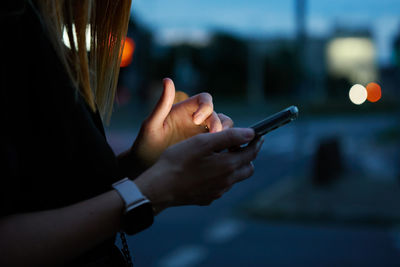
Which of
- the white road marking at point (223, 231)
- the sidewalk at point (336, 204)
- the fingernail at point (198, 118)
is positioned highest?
the fingernail at point (198, 118)

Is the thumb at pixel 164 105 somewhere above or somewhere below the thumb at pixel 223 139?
above

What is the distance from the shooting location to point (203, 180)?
0.92 m

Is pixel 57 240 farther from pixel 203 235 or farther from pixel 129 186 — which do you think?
pixel 203 235

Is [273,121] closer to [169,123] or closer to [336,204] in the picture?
[169,123]

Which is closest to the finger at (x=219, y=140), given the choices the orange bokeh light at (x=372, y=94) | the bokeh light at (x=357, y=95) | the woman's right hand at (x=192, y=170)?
the woman's right hand at (x=192, y=170)

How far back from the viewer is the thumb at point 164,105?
1222 millimetres

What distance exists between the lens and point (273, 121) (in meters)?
1.07

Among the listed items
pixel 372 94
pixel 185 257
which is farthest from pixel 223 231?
pixel 372 94

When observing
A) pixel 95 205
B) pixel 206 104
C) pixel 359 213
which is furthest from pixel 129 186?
pixel 359 213

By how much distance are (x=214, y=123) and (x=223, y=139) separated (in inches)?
9.5

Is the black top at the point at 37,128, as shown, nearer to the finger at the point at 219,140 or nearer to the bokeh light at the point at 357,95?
the finger at the point at 219,140

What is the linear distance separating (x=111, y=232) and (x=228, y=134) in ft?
0.98

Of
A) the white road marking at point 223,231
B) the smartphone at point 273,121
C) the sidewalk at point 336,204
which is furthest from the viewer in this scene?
the sidewalk at point 336,204

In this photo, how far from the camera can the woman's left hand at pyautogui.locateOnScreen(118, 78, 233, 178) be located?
3.97 ft
